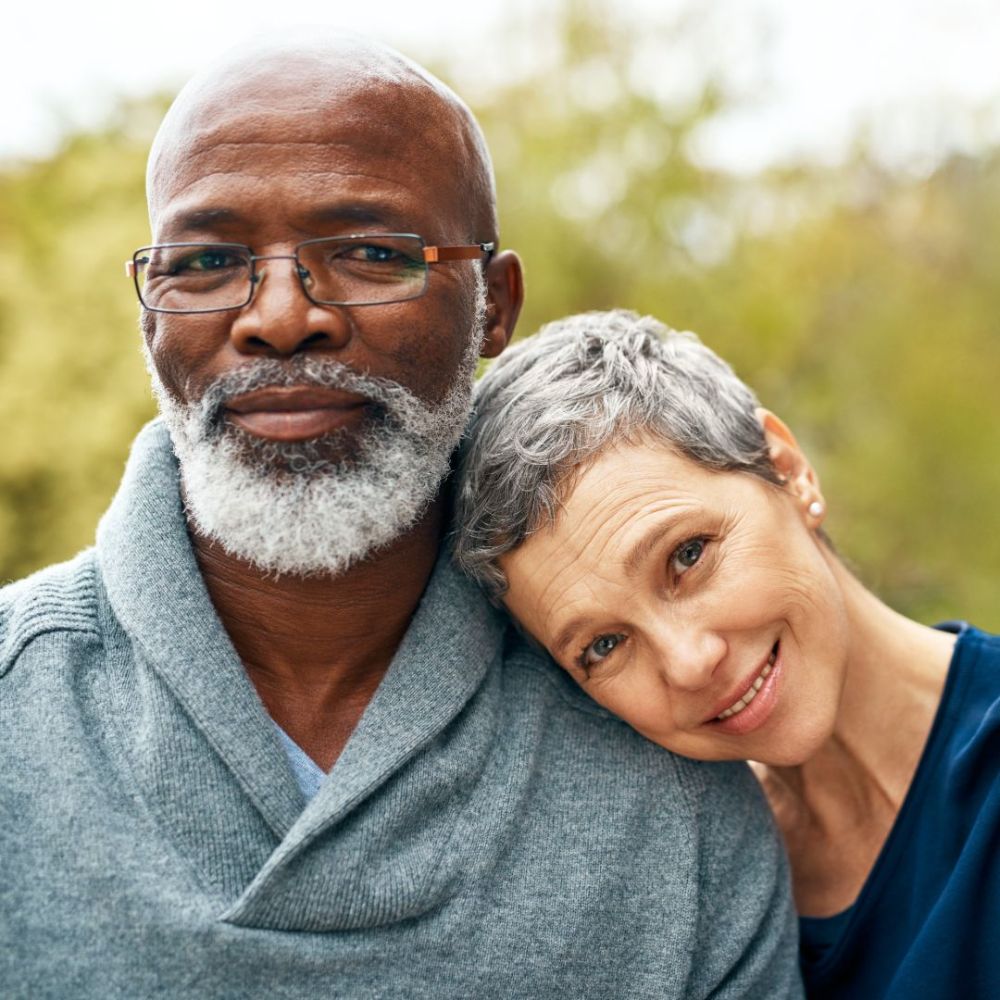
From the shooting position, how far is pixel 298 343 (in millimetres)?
1964

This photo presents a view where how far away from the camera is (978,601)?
991cm

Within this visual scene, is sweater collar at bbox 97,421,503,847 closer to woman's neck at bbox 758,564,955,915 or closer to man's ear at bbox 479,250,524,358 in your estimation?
man's ear at bbox 479,250,524,358

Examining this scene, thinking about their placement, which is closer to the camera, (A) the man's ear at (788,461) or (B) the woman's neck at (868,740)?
(A) the man's ear at (788,461)

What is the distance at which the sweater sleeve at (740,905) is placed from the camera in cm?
214

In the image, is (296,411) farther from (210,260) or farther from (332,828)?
(332,828)

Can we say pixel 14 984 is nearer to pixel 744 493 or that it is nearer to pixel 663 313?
pixel 744 493

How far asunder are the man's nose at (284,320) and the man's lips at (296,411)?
7cm

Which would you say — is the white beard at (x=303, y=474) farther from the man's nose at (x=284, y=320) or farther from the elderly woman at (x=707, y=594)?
the elderly woman at (x=707, y=594)

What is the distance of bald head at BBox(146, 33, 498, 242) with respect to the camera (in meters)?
2.01

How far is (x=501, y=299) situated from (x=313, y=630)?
78 centimetres

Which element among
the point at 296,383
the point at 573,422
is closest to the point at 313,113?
the point at 296,383

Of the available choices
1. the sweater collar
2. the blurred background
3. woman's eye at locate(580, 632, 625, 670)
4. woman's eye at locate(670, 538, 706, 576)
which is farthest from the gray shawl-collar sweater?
the blurred background

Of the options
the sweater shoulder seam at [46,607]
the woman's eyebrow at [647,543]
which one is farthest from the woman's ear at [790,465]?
the sweater shoulder seam at [46,607]

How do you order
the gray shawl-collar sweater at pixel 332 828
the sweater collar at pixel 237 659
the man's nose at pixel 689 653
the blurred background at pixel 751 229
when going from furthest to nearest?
the blurred background at pixel 751 229
the man's nose at pixel 689 653
the sweater collar at pixel 237 659
the gray shawl-collar sweater at pixel 332 828
